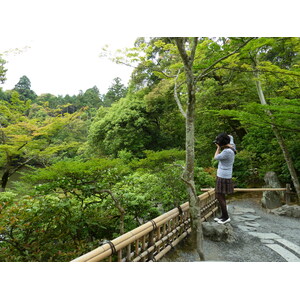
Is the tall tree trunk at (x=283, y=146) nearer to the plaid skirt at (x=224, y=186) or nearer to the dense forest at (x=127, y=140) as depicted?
the dense forest at (x=127, y=140)

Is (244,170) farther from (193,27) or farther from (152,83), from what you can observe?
(193,27)

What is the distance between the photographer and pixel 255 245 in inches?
77.4

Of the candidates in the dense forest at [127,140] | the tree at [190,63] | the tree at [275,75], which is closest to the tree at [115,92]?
the dense forest at [127,140]

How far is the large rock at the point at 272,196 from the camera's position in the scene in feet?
10.2

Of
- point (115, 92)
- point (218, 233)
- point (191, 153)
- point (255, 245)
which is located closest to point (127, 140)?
point (115, 92)

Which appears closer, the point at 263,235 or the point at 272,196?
the point at 263,235

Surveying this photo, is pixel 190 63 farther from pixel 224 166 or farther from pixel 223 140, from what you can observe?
pixel 224 166

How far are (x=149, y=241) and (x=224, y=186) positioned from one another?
1.00 metres

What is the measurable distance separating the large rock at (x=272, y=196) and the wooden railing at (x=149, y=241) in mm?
1266

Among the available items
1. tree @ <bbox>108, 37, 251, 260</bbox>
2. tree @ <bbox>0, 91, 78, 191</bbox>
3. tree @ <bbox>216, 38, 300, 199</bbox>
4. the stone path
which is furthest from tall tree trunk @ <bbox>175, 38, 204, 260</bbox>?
tree @ <bbox>0, 91, 78, 191</bbox>

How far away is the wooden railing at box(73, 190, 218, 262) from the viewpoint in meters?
1.45

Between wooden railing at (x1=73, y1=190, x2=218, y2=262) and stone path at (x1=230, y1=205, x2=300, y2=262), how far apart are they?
0.41m

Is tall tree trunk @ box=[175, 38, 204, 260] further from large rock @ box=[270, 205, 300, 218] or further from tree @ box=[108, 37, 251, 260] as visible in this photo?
large rock @ box=[270, 205, 300, 218]
